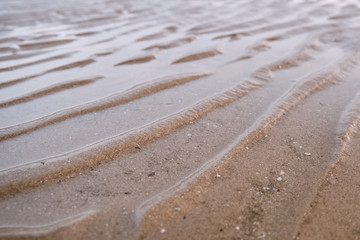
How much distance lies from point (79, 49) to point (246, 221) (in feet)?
10.5

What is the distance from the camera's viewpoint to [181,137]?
218 cm

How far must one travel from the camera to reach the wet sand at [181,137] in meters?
1.54

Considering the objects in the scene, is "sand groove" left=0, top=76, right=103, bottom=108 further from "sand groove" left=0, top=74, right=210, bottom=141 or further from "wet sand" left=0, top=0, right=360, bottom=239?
"sand groove" left=0, top=74, right=210, bottom=141

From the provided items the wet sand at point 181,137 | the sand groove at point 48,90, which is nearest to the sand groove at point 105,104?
the wet sand at point 181,137

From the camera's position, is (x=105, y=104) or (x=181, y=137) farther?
(x=105, y=104)

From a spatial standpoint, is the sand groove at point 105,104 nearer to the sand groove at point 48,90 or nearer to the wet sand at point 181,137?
the wet sand at point 181,137

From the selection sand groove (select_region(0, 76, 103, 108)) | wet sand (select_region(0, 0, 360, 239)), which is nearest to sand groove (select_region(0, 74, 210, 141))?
wet sand (select_region(0, 0, 360, 239))

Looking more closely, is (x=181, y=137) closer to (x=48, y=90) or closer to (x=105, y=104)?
(x=105, y=104)

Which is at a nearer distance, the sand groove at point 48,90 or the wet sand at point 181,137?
the wet sand at point 181,137

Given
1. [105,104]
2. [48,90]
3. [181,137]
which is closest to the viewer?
[181,137]

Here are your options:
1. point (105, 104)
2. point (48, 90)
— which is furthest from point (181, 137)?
point (48, 90)

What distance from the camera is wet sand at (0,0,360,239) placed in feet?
5.07

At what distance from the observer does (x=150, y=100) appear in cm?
270

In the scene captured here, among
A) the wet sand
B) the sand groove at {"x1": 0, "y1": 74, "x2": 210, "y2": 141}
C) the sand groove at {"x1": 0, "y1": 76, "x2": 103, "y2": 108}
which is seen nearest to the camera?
the wet sand
